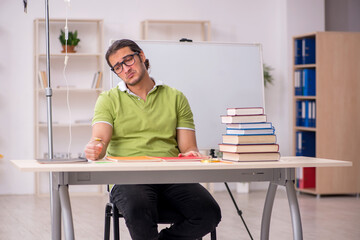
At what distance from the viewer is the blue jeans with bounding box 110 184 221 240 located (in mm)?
2467

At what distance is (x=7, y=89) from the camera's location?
6414 mm

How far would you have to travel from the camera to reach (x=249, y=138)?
2439 millimetres

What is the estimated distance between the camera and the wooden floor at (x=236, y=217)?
422cm

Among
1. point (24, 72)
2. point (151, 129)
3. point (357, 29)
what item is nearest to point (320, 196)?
point (357, 29)

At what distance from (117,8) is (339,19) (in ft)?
8.51

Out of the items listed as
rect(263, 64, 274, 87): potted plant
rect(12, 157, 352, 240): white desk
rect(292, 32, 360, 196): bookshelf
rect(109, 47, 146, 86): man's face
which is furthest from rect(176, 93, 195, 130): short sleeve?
rect(263, 64, 274, 87): potted plant

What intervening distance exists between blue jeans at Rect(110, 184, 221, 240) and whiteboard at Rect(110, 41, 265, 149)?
121 centimetres

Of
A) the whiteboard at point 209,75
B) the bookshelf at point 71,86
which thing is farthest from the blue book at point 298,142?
the whiteboard at point 209,75

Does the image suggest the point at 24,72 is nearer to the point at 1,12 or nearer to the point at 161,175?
the point at 1,12

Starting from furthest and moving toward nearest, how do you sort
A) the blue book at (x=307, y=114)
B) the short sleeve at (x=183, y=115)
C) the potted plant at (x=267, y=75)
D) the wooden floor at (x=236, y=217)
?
1. the potted plant at (x=267, y=75)
2. the blue book at (x=307, y=114)
3. the wooden floor at (x=236, y=217)
4. the short sleeve at (x=183, y=115)

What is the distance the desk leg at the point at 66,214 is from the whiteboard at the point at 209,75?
1621 millimetres

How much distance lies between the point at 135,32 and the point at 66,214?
450cm

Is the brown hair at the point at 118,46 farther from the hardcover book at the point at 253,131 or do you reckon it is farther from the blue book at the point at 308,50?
the blue book at the point at 308,50

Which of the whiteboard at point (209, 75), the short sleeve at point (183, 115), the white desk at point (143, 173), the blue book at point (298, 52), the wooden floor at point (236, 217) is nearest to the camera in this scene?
the white desk at point (143, 173)
